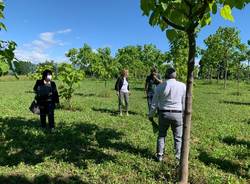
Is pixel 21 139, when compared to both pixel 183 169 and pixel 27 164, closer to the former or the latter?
pixel 27 164

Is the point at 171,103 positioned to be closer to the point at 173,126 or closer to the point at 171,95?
the point at 171,95

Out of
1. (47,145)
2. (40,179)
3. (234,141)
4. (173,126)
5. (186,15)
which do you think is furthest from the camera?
(234,141)

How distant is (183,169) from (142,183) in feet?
3.52

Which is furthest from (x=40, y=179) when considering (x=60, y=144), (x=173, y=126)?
(x=173, y=126)

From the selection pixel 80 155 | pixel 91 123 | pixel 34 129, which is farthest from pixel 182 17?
pixel 91 123

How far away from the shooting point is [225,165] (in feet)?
27.9

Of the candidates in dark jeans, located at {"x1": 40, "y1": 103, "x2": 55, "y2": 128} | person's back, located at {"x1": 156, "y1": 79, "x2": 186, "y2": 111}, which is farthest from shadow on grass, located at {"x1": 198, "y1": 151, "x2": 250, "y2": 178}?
dark jeans, located at {"x1": 40, "y1": 103, "x2": 55, "y2": 128}

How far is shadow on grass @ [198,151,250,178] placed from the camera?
26.1ft

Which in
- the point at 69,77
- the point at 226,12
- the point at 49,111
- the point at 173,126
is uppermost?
the point at 226,12

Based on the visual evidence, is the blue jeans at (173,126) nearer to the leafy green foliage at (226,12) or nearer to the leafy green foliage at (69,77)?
the leafy green foliage at (226,12)

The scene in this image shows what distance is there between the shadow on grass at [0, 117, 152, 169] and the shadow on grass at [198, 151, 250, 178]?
1.43 m

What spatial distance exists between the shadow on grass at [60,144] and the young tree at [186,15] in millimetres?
3212

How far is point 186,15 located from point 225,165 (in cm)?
457

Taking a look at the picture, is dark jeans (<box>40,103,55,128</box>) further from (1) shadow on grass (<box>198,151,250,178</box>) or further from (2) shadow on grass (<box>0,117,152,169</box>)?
(1) shadow on grass (<box>198,151,250,178</box>)
